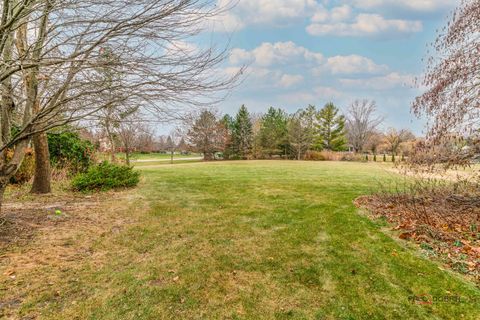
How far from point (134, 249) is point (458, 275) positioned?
162 inches

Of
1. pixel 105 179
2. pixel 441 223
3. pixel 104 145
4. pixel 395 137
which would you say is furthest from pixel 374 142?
pixel 105 179

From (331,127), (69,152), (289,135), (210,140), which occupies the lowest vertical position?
(69,152)

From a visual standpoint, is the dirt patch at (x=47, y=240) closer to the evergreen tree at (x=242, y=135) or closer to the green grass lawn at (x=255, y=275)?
the green grass lawn at (x=255, y=275)

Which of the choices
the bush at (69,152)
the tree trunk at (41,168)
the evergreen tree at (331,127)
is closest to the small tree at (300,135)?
the evergreen tree at (331,127)

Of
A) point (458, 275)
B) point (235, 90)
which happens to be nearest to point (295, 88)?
point (235, 90)

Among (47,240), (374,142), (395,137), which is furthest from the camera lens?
(374,142)

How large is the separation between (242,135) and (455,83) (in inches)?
1154

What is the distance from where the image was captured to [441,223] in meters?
4.41

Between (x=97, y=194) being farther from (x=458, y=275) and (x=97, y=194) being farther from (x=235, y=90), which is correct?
(x=458, y=275)

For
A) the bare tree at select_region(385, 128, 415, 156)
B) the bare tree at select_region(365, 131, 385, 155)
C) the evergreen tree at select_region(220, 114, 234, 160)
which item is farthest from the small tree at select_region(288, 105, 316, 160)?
the bare tree at select_region(365, 131, 385, 155)

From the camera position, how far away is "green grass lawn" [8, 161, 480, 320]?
232 centimetres

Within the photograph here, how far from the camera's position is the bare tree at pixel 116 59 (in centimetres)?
284

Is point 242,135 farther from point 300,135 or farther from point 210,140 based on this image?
point 300,135

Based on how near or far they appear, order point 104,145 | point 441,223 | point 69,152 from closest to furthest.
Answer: point 441,223 → point 69,152 → point 104,145
